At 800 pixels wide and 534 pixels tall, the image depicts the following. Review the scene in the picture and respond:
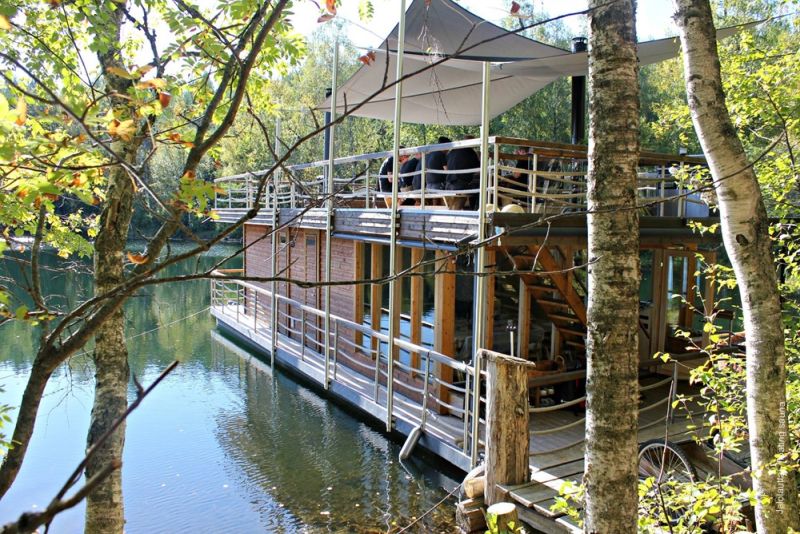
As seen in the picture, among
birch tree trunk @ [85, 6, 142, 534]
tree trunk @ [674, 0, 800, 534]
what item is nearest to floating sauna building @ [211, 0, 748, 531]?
birch tree trunk @ [85, 6, 142, 534]

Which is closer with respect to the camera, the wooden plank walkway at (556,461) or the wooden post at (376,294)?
the wooden plank walkway at (556,461)

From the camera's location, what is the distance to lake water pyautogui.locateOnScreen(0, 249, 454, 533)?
7906 mm

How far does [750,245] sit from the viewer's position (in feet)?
12.2

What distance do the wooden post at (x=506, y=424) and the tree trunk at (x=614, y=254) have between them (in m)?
3.60

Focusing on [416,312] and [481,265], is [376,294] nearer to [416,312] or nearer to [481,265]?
[416,312]

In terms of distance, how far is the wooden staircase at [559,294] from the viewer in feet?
28.5

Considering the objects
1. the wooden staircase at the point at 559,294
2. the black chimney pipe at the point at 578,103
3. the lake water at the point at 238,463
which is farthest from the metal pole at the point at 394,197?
the black chimney pipe at the point at 578,103

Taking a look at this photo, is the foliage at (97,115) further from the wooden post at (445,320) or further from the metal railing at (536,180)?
the wooden post at (445,320)

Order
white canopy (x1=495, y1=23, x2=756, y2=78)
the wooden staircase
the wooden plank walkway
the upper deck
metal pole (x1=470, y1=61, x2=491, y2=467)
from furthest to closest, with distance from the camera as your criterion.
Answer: white canopy (x1=495, y1=23, x2=756, y2=78)
the wooden staircase
the upper deck
metal pole (x1=470, y1=61, x2=491, y2=467)
the wooden plank walkway

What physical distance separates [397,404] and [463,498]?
2.92m

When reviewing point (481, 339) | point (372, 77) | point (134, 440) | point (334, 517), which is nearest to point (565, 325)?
point (481, 339)

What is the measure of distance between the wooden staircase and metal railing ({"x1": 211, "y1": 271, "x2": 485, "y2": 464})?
1525 millimetres

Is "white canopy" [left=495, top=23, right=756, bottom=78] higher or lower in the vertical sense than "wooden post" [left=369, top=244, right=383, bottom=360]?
higher

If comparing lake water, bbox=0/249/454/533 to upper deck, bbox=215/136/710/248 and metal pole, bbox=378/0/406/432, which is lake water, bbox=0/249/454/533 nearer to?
metal pole, bbox=378/0/406/432
